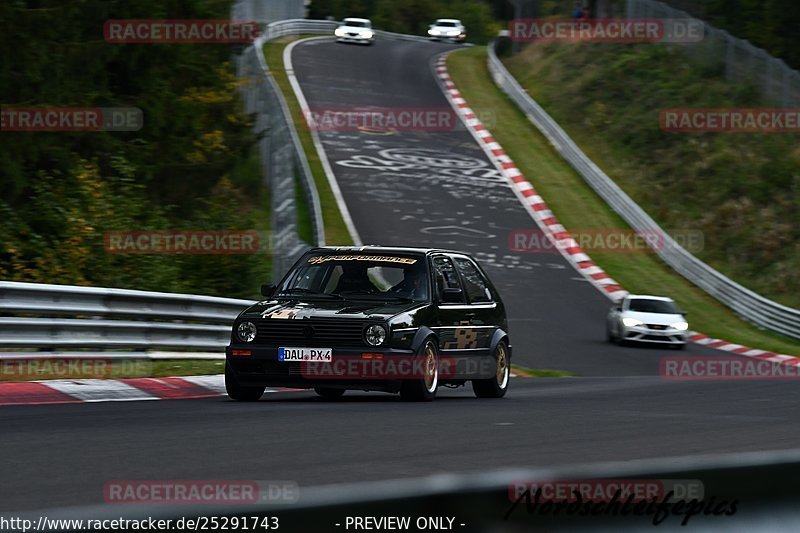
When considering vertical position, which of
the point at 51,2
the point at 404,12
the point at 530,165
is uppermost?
the point at 404,12

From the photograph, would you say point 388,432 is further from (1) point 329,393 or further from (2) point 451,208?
(2) point 451,208

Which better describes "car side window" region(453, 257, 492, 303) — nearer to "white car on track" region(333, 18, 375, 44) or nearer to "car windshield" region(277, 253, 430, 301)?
"car windshield" region(277, 253, 430, 301)

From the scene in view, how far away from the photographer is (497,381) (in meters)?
13.9

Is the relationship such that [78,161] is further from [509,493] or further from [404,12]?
[404,12]

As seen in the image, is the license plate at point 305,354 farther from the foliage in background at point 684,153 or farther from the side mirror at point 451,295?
the foliage in background at point 684,153

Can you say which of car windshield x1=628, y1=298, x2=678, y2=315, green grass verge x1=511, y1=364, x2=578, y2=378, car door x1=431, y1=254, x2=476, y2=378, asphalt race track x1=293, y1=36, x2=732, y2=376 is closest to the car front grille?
car door x1=431, y1=254, x2=476, y2=378

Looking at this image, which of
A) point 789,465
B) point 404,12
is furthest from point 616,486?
point 404,12

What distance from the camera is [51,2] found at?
834 inches

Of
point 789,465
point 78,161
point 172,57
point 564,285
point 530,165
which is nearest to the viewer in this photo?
point 789,465

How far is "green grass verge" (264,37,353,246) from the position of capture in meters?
33.7

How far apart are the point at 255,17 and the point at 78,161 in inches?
2207

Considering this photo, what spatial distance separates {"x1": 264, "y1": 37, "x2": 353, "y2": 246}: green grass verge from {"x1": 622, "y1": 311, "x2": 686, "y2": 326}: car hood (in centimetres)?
857

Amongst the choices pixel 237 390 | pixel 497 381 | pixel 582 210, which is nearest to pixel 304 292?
pixel 237 390

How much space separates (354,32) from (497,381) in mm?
50556
